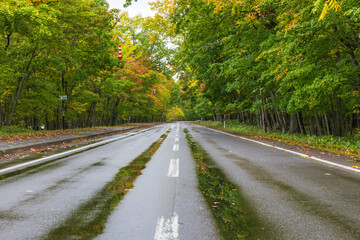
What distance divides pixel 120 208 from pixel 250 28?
15.3 m

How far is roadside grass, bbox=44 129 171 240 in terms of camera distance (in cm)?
284

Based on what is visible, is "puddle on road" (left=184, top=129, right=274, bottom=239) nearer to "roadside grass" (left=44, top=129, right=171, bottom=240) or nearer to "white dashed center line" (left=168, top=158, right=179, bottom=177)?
"white dashed center line" (left=168, top=158, right=179, bottom=177)

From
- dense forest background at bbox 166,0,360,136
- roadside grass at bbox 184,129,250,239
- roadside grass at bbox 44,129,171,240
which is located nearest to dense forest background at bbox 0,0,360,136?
dense forest background at bbox 166,0,360,136

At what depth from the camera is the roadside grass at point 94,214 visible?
2836 millimetres

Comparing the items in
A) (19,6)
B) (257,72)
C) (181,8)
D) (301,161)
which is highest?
(181,8)

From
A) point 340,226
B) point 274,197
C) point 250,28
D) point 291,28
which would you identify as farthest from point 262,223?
point 250,28

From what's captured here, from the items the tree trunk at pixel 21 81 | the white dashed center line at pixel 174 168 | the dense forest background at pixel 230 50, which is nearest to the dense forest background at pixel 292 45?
the dense forest background at pixel 230 50

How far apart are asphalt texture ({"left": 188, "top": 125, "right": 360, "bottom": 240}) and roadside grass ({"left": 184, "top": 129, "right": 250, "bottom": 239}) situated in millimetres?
152

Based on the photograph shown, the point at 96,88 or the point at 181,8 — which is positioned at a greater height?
the point at 181,8

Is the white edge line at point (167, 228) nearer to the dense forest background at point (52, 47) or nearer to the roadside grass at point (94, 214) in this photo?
the roadside grass at point (94, 214)

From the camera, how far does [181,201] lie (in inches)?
155

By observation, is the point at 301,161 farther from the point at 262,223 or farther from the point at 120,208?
the point at 120,208

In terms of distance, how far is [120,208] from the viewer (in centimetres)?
361

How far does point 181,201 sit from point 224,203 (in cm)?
65
